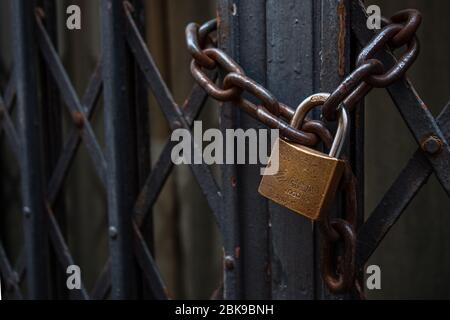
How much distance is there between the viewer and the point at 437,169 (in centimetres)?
67

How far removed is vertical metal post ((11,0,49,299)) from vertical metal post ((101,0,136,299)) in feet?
0.90

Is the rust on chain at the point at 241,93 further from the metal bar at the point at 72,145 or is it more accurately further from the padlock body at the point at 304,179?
the metal bar at the point at 72,145

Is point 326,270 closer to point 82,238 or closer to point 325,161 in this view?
point 325,161

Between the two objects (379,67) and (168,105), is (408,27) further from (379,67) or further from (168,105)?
(168,105)

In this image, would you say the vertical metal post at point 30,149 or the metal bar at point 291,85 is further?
the vertical metal post at point 30,149

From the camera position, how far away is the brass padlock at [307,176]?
556 mm

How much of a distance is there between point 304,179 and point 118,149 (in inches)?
20.4

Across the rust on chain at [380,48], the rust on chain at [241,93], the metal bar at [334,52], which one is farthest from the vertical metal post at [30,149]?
the rust on chain at [380,48]

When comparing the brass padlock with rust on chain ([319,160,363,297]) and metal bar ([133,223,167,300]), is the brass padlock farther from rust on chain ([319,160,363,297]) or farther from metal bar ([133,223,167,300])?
metal bar ([133,223,167,300])

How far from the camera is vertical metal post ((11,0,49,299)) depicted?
1126 mm

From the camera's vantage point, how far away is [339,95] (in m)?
0.58

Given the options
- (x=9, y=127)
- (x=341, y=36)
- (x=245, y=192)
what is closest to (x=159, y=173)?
(x=245, y=192)
